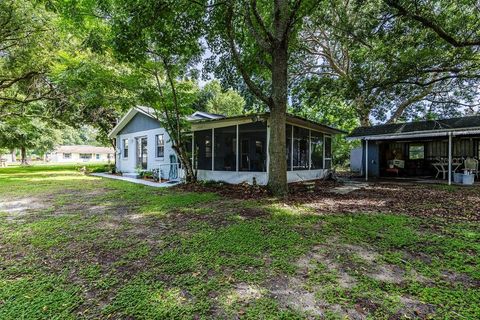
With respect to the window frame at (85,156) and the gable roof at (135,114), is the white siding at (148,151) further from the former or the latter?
the window frame at (85,156)

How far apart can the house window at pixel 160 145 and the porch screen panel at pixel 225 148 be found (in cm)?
372

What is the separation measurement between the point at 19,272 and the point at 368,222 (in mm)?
5360

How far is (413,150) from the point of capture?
14.4 meters

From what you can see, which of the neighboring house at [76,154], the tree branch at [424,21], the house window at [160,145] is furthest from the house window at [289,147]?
the neighboring house at [76,154]

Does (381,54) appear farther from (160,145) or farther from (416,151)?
(160,145)

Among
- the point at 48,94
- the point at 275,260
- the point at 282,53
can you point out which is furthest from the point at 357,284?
the point at 48,94

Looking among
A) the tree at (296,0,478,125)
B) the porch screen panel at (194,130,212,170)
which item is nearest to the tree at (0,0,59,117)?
the porch screen panel at (194,130,212,170)

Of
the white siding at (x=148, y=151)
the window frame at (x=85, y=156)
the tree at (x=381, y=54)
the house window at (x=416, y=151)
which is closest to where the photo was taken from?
the tree at (x=381, y=54)

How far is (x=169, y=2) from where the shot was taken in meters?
6.47

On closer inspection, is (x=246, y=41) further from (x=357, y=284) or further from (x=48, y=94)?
(x=48, y=94)

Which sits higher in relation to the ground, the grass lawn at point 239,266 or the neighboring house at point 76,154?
the neighboring house at point 76,154

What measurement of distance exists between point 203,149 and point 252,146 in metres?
2.44

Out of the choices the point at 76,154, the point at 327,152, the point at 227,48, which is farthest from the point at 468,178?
the point at 76,154

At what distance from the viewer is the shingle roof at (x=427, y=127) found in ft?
33.0
